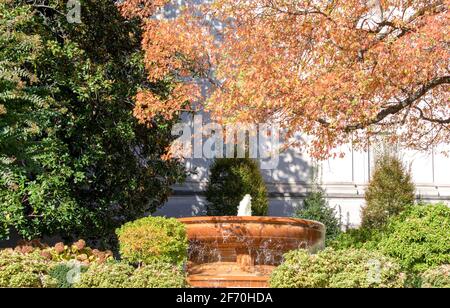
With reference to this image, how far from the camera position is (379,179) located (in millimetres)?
23891

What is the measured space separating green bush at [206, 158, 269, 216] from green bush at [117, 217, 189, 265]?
780 cm

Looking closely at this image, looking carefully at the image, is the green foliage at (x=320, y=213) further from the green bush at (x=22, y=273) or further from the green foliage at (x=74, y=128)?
the green bush at (x=22, y=273)

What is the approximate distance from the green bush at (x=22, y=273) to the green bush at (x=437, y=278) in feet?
19.3

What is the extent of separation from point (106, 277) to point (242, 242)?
3815 millimetres

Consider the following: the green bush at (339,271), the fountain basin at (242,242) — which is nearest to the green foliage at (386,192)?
the fountain basin at (242,242)

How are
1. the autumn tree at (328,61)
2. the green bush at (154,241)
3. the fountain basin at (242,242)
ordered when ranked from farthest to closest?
the fountain basin at (242,242) → the green bush at (154,241) → the autumn tree at (328,61)

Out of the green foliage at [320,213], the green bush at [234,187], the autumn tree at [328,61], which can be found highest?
the autumn tree at [328,61]

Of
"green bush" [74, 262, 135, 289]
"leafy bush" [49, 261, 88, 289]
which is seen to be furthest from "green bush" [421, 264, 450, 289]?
"leafy bush" [49, 261, 88, 289]

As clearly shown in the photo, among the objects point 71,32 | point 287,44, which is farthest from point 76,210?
point 287,44

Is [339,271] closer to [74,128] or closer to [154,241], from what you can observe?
[154,241]

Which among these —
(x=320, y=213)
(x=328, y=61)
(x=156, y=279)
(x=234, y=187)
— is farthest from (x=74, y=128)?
(x=156, y=279)

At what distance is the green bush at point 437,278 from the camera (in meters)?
12.5
